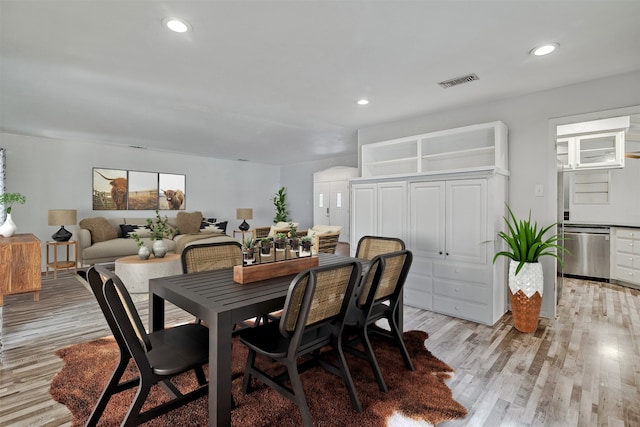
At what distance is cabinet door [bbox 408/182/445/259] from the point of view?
11.7ft

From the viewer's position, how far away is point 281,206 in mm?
9641

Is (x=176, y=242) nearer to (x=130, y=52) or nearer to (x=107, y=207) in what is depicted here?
(x=107, y=207)

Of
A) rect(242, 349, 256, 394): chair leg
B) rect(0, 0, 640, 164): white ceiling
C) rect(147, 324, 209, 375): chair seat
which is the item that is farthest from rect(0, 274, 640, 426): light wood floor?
rect(0, 0, 640, 164): white ceiling

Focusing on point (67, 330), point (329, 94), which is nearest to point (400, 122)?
point (329, 94)

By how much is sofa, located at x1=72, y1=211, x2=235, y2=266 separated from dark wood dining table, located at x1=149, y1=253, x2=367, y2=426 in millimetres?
4364

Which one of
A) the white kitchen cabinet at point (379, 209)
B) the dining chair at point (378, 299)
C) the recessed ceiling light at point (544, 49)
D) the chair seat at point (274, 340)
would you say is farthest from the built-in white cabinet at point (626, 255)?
the chair seat at point (274, 340)

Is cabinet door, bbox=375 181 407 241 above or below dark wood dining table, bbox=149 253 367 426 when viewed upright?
above

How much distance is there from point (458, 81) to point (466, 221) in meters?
1.43

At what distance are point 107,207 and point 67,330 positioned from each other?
13.9 feet

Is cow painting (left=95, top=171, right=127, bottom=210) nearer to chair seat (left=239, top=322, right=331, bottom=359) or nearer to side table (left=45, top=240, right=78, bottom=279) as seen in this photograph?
side table (left=45, top=240, right=78, bottom=279)

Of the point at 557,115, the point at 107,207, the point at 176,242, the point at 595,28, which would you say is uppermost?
the point at 595,28

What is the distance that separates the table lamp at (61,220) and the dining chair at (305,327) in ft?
17.0

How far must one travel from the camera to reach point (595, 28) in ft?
7.13

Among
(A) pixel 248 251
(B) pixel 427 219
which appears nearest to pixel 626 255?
(B) pixel 427 219
